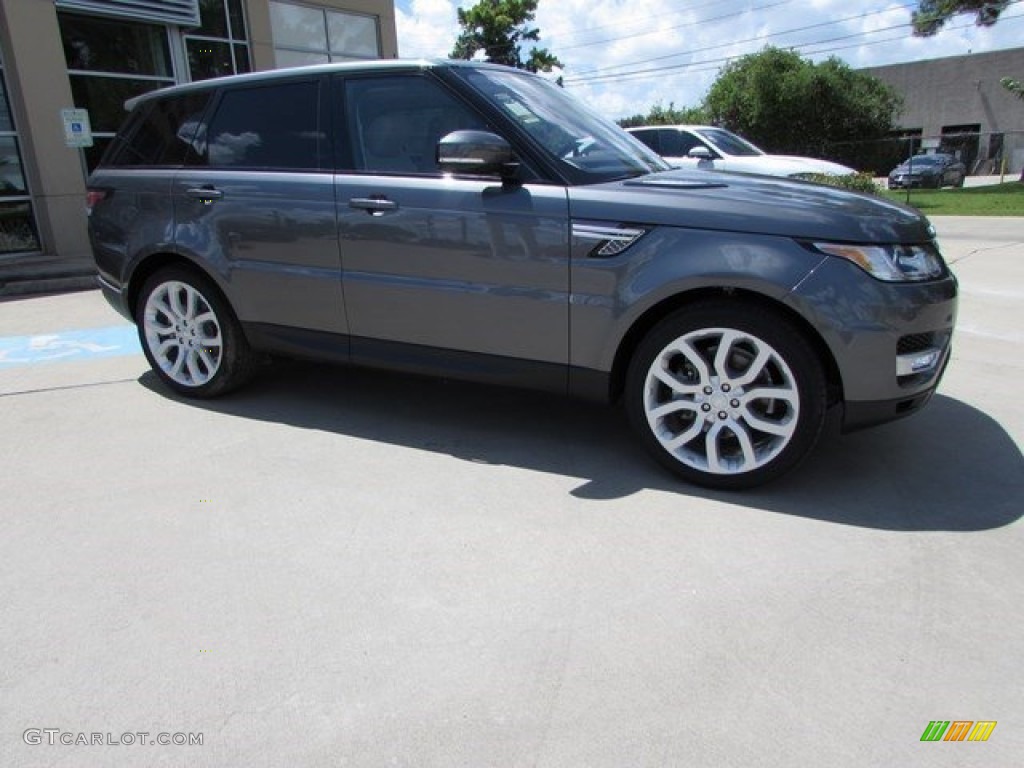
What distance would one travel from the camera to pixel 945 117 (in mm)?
56500

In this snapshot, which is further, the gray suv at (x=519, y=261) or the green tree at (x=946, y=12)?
the green tree at (x=946, y=12)

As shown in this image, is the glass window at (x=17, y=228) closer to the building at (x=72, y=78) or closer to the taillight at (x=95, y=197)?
the building at (x=72, y=78)

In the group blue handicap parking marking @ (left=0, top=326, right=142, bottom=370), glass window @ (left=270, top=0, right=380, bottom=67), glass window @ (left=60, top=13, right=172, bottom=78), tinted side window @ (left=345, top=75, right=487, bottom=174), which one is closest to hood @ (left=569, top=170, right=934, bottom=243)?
tinted side window @ (left=345, top=75, right=487, bottom=174)

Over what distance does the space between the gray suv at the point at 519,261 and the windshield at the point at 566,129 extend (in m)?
0.02

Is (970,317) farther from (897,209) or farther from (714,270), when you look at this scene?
(714,270)

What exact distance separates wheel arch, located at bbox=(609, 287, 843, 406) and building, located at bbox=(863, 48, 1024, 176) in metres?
52.5

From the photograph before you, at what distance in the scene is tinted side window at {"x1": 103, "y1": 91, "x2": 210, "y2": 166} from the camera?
4.77 m

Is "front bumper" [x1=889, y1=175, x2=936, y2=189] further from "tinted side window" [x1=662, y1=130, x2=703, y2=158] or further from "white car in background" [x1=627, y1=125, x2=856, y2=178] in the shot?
"tinted side window" [x1=662, y1=130, x2=703, y2=158]

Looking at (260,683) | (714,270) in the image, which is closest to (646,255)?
(714,270)

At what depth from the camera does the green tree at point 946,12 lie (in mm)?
30719

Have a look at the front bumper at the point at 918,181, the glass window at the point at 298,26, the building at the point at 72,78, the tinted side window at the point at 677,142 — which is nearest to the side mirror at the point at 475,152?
the building at the point at 72,78

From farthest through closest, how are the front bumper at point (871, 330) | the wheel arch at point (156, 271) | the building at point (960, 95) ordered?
the building at point (960, 95), the wheel arch at point (156, 271), the front bumper at point (871, 330)

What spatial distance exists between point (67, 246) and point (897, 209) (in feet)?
42.3

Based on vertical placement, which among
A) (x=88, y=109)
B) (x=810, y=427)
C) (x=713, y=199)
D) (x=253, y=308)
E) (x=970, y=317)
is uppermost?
(x=88, y=109)
